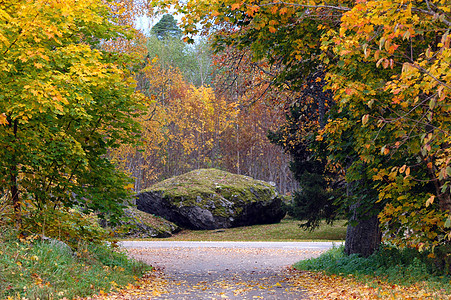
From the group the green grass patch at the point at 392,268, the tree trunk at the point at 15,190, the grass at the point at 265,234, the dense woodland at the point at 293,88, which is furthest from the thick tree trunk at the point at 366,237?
the grass at the point at 265,234

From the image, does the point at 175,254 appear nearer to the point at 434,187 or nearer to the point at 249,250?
the point at 249,250

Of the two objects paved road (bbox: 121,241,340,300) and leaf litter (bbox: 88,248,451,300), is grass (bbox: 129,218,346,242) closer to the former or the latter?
paved road (bbox: 121,241,340,300)

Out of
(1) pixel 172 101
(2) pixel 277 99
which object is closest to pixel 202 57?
(1) pixel 172 101

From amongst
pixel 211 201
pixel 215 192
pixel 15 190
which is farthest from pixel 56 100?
pixel 215 192

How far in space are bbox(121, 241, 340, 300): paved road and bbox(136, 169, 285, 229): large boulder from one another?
21.5ft

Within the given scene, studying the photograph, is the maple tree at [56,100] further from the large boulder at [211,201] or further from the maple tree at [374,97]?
the large boulder at [211,201]

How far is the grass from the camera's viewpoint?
21.2 m

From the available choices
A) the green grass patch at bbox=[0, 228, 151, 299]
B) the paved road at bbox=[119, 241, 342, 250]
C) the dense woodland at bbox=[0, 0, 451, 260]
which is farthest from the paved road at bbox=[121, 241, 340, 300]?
the dense woodland at bbox=[0, 0, 451, 260]

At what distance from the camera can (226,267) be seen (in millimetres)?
10891

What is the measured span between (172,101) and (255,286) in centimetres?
3170

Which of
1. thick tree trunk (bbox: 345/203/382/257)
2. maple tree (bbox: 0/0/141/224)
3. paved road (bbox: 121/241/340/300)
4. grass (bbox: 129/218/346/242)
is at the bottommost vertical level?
grass (bbox: 129/218/346/242)

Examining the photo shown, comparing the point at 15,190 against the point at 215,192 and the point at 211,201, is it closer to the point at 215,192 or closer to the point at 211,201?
the point at 211,201

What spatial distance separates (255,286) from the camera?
315 inches

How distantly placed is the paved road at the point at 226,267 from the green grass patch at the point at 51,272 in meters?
1.09
